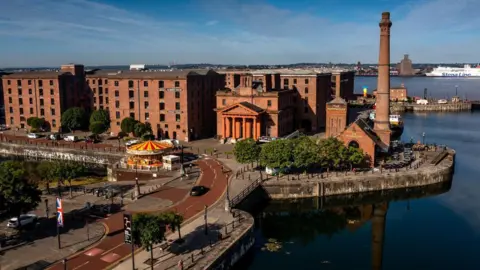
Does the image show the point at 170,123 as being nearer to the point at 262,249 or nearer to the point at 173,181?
the point at 173,181

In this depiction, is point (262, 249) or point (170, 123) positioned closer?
point (262, 249)

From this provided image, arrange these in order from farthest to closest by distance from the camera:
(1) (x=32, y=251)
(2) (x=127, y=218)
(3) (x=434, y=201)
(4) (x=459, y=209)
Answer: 1. (3) (x=434, y=201)
2. (4) (x=459, y=209)
3. (1) (x=32, y=251)
4. (2) (x=127, y=218)

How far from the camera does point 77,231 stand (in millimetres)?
Result: 48531

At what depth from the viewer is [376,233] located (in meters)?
59.9

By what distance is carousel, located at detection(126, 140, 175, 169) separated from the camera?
7688cm

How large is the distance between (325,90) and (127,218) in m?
91.6

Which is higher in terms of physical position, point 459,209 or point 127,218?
point 127,218

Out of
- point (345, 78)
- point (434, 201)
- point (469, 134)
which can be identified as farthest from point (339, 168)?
point (345, 78)

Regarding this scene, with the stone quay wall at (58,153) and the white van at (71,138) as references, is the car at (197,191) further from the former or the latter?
the white van at (71,138)

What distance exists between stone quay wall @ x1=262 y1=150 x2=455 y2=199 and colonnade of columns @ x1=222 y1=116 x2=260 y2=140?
28495mm

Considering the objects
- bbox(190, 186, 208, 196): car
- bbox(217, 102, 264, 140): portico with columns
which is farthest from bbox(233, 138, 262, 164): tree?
bbox(217, 102, 264, 140): portico with columns

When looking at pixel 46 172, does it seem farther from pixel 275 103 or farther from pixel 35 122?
pixel 35 122

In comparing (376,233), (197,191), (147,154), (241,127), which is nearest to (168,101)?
(241,127)

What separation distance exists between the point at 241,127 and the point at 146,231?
2464 inches
